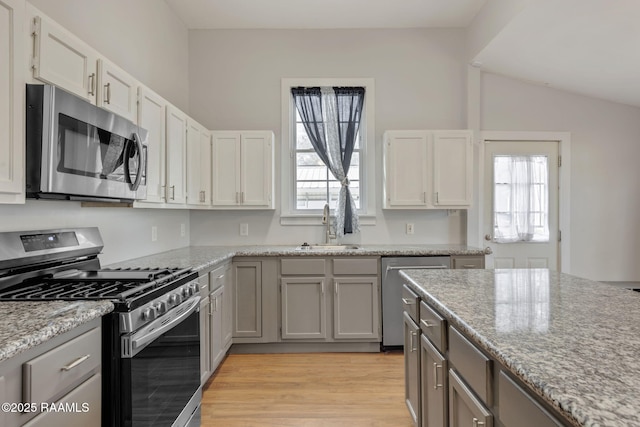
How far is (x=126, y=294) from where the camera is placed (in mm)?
1445

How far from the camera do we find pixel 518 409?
0.89 meters

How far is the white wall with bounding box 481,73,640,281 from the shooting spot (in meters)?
3.93

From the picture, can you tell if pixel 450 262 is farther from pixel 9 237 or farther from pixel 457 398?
pixel 9 237

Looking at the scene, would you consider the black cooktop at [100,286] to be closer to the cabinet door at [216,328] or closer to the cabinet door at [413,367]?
the cabinet door at [216,328]

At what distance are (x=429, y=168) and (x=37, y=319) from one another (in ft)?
10.6

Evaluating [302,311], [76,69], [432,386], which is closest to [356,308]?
[302,311]

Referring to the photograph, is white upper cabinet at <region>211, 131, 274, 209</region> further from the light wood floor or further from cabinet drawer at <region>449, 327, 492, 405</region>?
cabinet drawer at <region>449, 327, 492, 405</region>

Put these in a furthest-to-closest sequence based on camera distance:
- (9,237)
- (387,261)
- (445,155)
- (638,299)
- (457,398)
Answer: (445,155) → (387,261) → (9,237) → (638,299) → (457,398)

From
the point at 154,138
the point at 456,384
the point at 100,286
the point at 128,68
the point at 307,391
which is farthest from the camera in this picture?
the point at 128,68

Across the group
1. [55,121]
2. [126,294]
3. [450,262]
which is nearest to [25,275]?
[126,294]

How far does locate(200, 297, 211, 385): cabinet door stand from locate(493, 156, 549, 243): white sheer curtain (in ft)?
9.98

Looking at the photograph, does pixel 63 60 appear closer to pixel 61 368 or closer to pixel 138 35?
pixel 61 368

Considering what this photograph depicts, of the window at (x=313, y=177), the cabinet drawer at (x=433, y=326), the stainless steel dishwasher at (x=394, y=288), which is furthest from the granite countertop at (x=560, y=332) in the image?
the window at (x=313, y=177)

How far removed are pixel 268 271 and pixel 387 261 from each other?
3.49 ft
